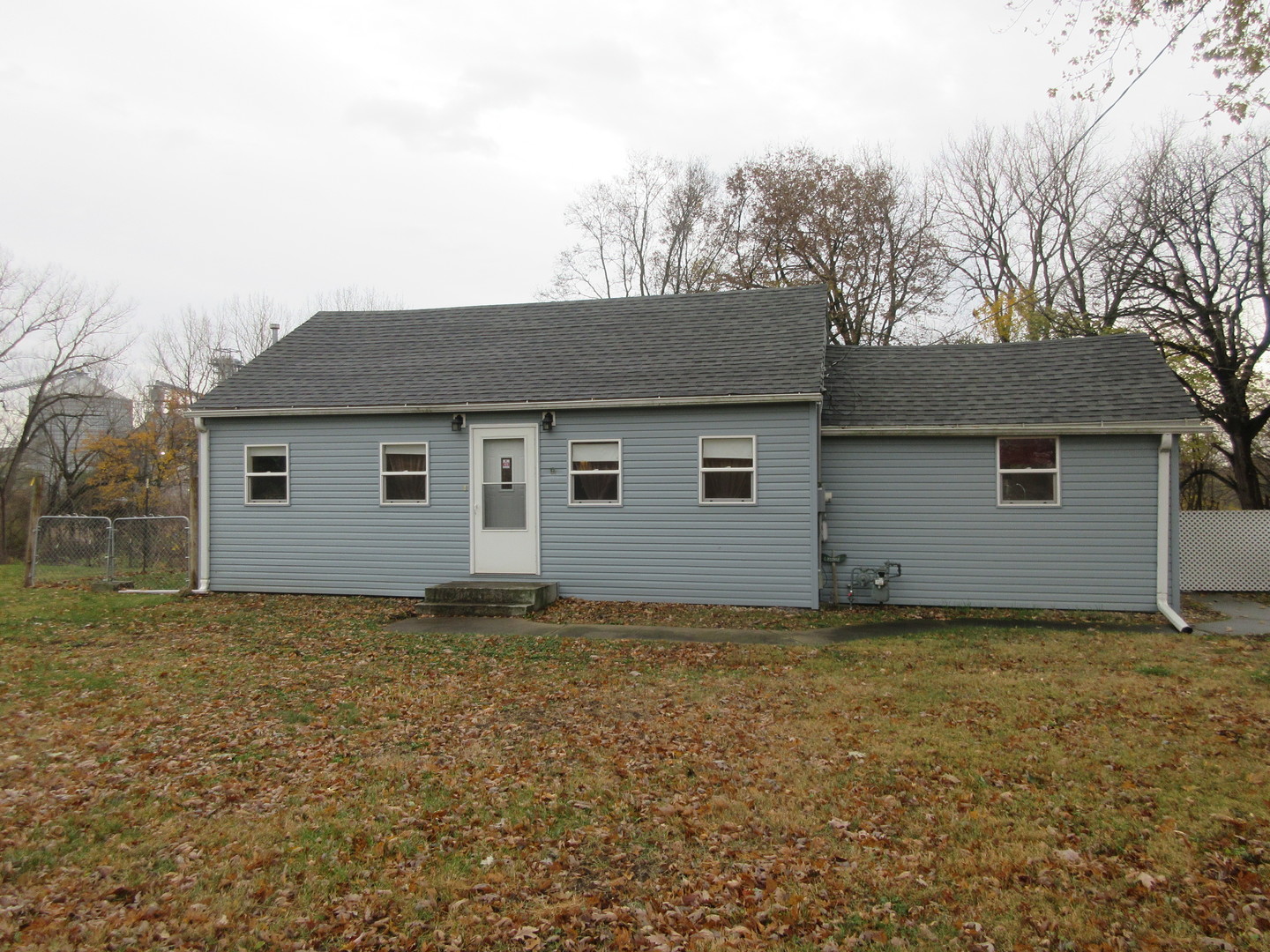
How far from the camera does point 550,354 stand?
47.1 feet

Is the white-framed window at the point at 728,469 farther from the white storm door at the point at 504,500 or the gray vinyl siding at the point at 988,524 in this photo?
the white storm door at the point at 504,500

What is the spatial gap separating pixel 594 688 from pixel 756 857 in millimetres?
3605

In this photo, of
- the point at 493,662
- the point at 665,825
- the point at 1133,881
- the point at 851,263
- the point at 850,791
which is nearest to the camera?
the point at 1133,881

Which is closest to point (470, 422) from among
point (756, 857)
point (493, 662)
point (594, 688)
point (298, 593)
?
point (298, 593)

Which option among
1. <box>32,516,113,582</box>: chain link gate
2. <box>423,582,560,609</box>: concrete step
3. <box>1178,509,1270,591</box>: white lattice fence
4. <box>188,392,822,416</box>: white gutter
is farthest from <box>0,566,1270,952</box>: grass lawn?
<box>1178,509,1270,591</box>: white lattice fence

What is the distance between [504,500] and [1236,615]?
11459mm

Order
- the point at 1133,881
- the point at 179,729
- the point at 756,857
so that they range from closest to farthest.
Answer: the point at 1133,881
the point at 756,857
the point at 179,729

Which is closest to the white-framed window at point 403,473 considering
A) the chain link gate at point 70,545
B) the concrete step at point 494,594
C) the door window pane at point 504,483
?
the door window pane at point 504,483

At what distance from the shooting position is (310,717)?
6648 millimetres

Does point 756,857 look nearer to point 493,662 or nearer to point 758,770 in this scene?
point 758,770

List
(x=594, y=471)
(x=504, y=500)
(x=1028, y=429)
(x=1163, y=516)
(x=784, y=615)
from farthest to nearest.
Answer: (x=504, y=500) < (x=594, y=471) < (x=1028, y=429) < (x=1163, y=516) < (x=784, y=615)

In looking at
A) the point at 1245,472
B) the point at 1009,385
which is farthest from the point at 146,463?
the point at 1245,472

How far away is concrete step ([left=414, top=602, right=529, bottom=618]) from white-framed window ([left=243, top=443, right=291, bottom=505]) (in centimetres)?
387

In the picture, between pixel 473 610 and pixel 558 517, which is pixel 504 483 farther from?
pixel 473 610
